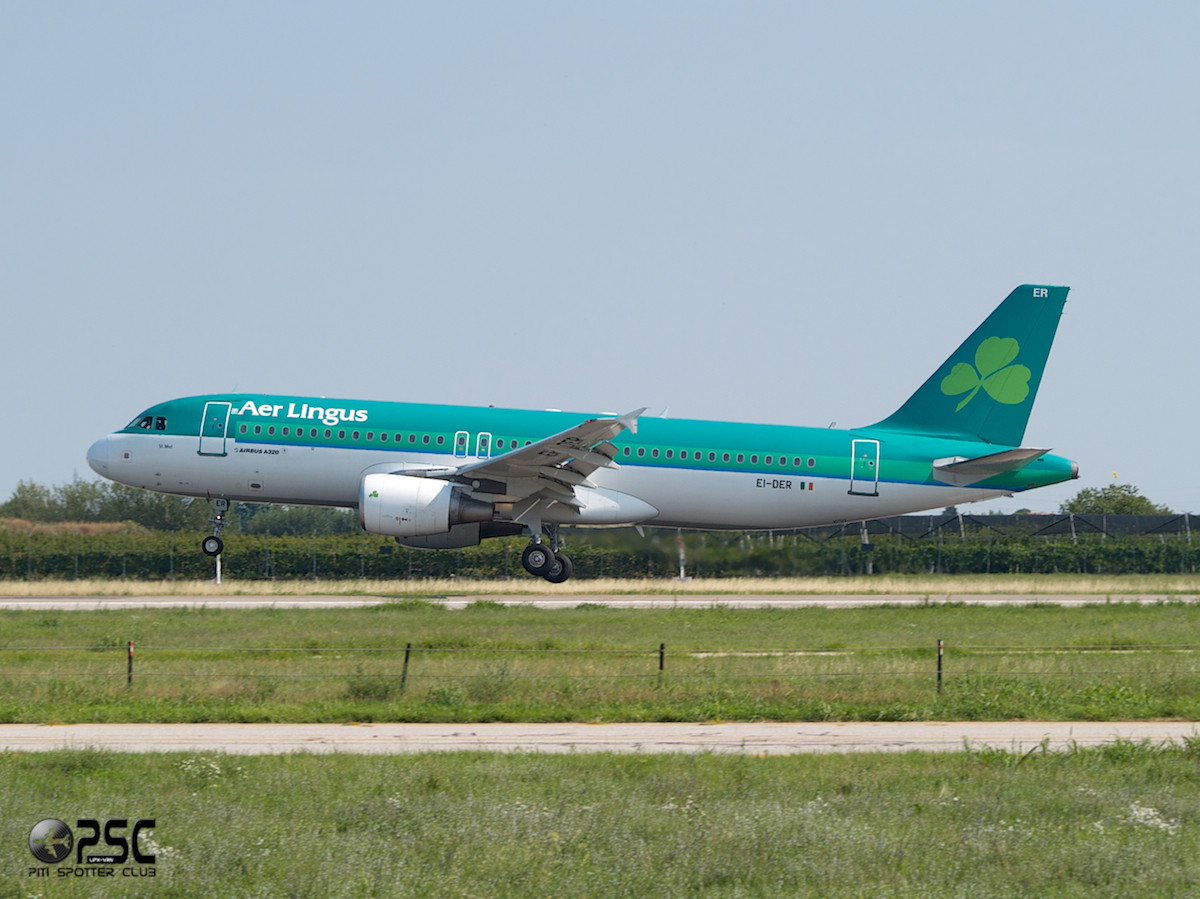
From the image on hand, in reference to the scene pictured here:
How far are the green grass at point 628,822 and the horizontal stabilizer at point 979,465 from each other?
72.6ft

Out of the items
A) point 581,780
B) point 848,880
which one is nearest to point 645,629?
point 581,780

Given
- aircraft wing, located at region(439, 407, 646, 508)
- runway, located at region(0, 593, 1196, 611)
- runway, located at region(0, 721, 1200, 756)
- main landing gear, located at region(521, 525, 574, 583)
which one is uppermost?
aircraft wing, located at region(439, 407, 646, 508)

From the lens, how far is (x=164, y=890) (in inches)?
404

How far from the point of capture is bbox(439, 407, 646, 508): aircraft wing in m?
33.0

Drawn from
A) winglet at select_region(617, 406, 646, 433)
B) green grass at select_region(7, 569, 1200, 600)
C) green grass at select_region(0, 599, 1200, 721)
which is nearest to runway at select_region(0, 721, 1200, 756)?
green grass at select_region(0, 599, 1200, 721)

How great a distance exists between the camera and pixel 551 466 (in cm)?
3462

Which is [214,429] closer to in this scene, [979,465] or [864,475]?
[864,475]

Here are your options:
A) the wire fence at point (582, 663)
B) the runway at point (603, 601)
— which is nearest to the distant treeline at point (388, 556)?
the runway at point (603, 601)

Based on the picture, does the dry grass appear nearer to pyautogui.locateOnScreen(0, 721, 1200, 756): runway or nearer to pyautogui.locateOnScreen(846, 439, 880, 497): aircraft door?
pyautogui.locateOnScreen(846, 439, 880, 497): aircraft door

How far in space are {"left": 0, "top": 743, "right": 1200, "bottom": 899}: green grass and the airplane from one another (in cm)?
2022

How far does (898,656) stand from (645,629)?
760 centimetres

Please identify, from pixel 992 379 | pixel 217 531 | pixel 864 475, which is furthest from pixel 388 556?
pixel 992 379

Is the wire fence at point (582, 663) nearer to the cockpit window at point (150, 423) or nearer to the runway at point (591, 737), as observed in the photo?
the runway at point (591, 737)

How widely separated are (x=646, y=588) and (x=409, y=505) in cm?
1463
